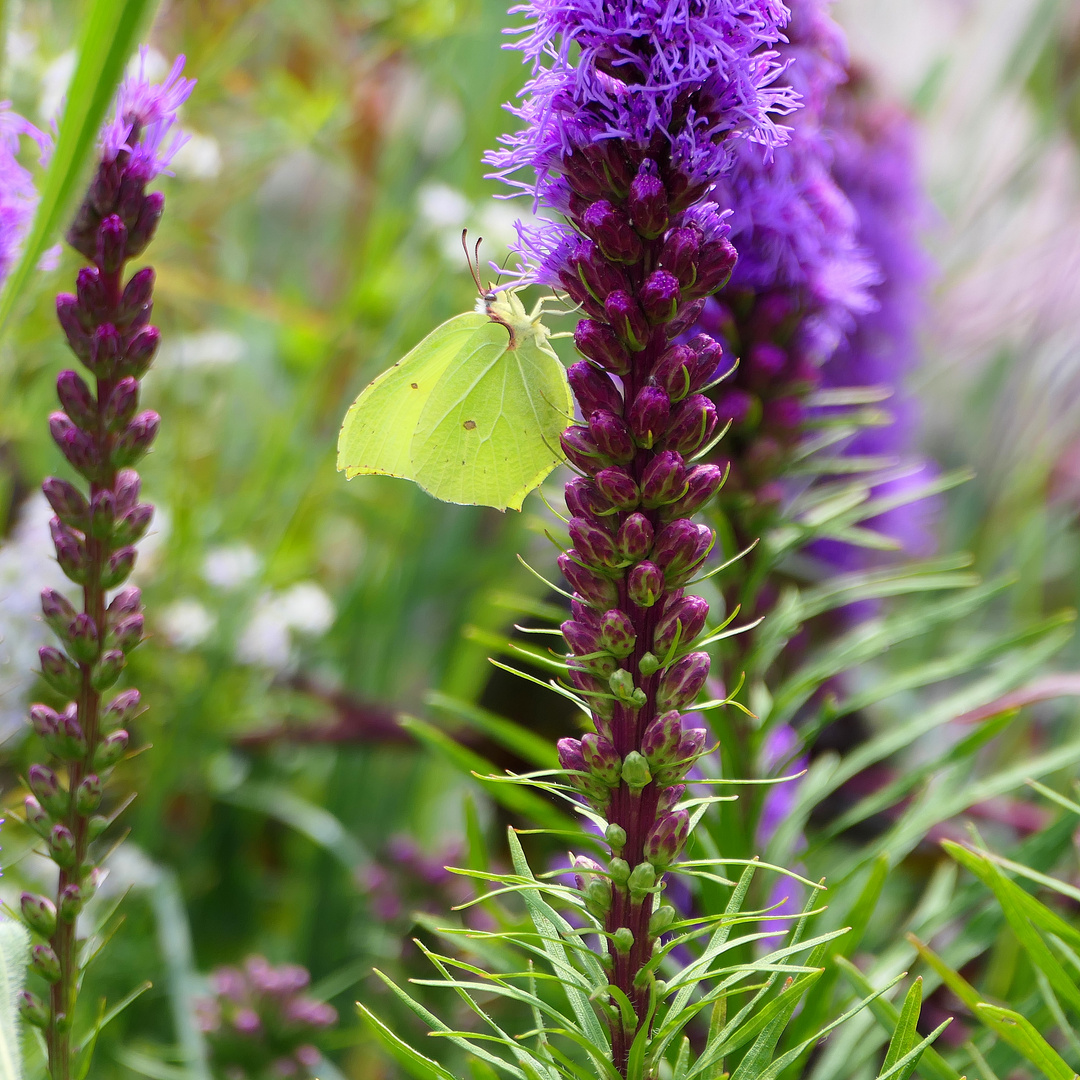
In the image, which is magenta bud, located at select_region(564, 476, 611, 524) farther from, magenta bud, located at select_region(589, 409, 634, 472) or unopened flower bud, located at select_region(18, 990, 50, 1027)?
unopened flower bud, located at select_region(18, 990, 50, 1027)

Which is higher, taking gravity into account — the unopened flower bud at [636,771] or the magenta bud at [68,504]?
the unopened flower bud at [636,771]

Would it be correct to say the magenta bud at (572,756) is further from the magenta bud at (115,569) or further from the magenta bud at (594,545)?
the magenta bud at (115,569)

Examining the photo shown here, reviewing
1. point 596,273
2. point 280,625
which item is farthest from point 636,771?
point 280,625

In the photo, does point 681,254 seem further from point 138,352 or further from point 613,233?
point 138,352

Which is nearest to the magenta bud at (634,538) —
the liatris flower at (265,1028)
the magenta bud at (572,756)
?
the magenta bud at (572,756)

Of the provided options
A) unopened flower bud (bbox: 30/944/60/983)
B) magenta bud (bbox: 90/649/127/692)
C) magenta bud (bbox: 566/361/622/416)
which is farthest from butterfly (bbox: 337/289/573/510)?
unopened flower bud (bbox: 30/944/60/983)
